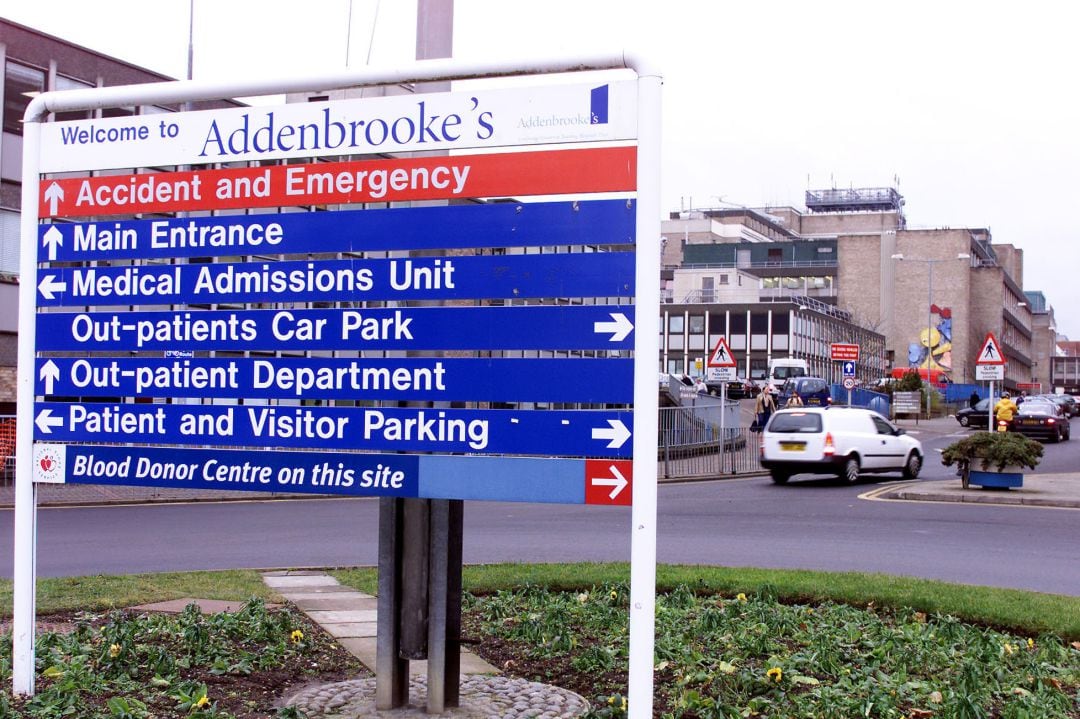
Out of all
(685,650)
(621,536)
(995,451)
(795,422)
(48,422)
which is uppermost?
(48,422)

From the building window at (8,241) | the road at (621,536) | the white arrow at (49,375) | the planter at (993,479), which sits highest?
the building window at (8,241)

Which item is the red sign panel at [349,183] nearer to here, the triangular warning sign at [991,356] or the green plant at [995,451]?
the green plant at [995,451]

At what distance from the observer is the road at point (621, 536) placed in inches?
488

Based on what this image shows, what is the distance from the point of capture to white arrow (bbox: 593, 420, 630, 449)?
496 centimetres

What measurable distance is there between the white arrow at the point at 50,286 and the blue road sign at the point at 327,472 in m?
0.76

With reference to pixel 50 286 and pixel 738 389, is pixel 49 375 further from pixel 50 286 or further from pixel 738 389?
pixel 738 389

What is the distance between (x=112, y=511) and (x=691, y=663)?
1443 centimetres

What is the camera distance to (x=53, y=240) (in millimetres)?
6156

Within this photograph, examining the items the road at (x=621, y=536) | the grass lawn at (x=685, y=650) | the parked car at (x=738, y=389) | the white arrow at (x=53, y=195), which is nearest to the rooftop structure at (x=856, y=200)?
the parked car at (x=738, y=389)

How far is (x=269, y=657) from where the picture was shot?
269 inches

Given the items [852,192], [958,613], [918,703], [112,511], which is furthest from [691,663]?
[852,192]

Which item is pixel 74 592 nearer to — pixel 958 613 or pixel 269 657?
pixel 269 657

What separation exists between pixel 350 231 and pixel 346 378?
66 centimetres

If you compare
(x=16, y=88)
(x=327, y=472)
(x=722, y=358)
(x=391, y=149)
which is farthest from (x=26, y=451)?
(x=722, y=358)
